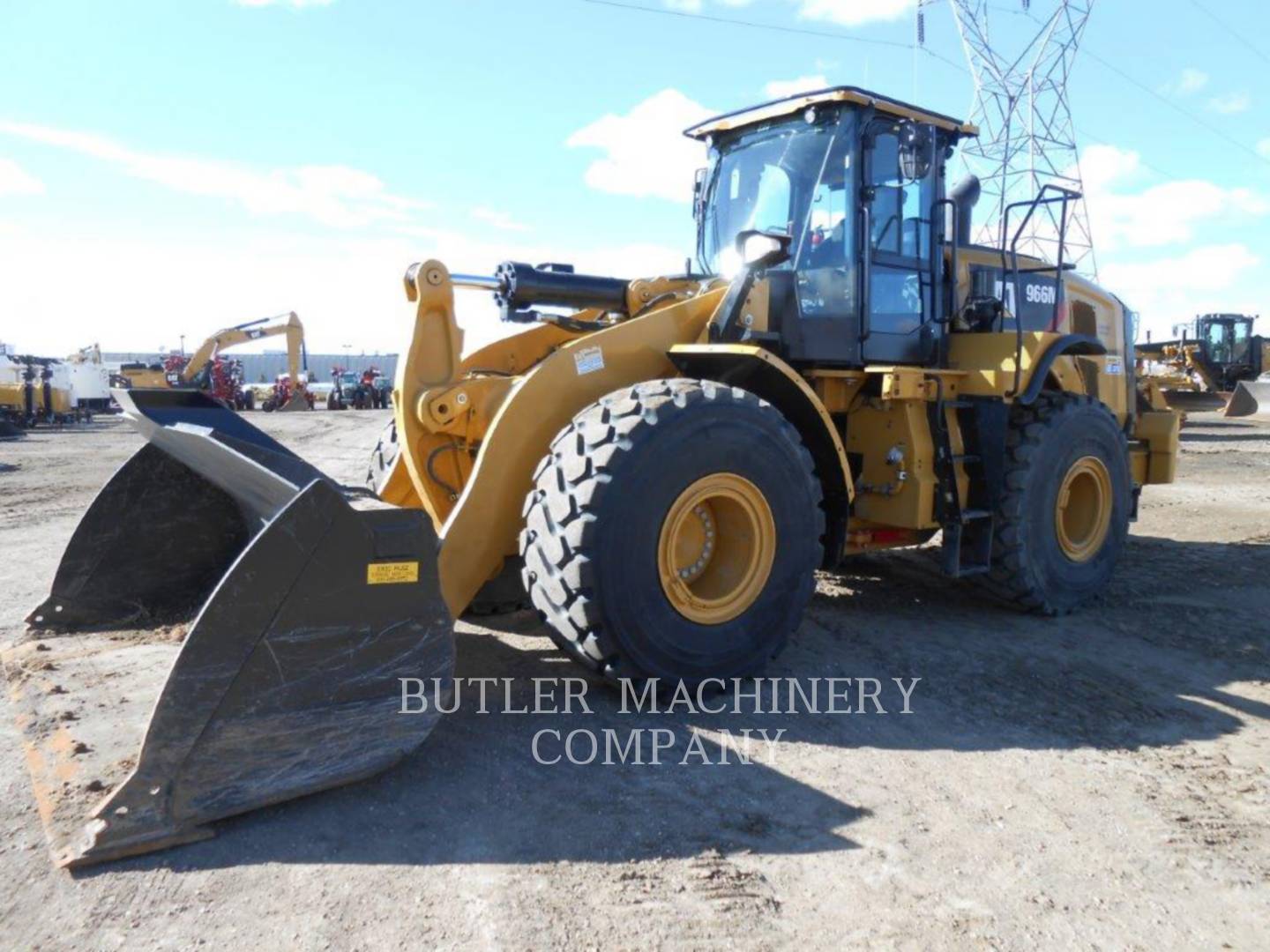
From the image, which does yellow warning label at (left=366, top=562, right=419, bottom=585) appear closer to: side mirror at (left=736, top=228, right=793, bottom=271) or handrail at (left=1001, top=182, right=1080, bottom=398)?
side mirror at (left=736, top=228, right=793, bottom=271)

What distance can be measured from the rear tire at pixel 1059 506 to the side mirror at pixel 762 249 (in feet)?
6.49

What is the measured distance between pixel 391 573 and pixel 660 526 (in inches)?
45.9

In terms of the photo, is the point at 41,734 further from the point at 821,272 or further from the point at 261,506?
the point at 821,272

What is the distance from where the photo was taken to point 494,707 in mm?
4043

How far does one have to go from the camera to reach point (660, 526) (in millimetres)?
3986

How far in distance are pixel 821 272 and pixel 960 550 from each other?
1841mm

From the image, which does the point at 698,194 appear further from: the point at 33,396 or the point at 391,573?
the point at 33,396

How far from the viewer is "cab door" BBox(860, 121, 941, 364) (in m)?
5.27

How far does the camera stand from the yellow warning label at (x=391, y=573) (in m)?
3.27

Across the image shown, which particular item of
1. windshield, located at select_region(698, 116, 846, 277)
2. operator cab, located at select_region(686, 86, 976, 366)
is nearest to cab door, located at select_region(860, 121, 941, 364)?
operator cab, located at select_region(686, 86, 976, 366)

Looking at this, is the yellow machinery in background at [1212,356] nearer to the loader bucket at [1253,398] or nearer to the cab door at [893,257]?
the loader bucket at [1253,398]

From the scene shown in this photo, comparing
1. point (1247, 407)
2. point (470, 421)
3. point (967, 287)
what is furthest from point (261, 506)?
point (1247, 407)

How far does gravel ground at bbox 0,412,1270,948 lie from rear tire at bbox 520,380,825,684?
0.33m

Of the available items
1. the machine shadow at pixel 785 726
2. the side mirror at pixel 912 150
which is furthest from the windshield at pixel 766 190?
the machine shadow at pixel 785 726
